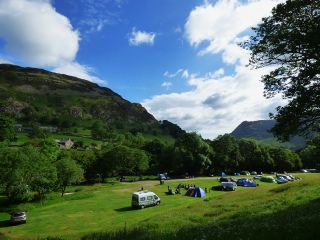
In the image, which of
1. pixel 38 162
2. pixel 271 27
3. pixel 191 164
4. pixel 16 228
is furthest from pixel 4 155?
pixel 191 164

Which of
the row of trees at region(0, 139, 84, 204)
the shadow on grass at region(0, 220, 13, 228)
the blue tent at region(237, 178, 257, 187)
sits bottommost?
the shadow on grass at region(0, 220, 13, 228)

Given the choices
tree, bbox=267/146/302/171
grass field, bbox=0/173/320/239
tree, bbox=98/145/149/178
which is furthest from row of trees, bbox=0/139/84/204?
tree, bbox=267/146/302/171

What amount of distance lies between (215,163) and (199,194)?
2426 inches

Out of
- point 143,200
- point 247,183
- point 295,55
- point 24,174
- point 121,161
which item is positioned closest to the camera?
point 295,55

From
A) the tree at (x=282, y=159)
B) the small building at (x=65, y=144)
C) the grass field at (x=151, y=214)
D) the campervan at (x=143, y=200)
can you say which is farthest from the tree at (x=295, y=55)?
the small building at (x=65, y=144)

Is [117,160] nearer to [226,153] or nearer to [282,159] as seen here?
[226,153]

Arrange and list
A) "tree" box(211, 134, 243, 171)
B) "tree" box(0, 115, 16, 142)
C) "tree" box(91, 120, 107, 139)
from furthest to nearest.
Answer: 1. "tree" box(91, 120, 107, 139)
2. "tree" box(211, 134, 243, 171)
3. "tree" box(0, 115, 16, 142)

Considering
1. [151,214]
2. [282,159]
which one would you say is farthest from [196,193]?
[282,159]

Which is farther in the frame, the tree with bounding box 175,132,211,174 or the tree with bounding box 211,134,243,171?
the tree with bounding box 211,134,243,171

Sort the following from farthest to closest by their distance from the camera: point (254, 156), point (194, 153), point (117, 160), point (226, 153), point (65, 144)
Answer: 1. point (65, 144)
2. point (254, 156)
3. point (226, 153)
4. point (194, 153)
5. point (117, 160)

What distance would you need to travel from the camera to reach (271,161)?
111 metres

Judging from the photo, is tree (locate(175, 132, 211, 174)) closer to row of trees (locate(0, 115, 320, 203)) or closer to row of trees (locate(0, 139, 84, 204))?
row of trees (locate(0, 115, 320, 203))

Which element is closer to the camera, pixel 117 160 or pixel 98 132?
pixel 117 160

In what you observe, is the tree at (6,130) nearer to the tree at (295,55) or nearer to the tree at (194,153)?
the tree at (194,153)
